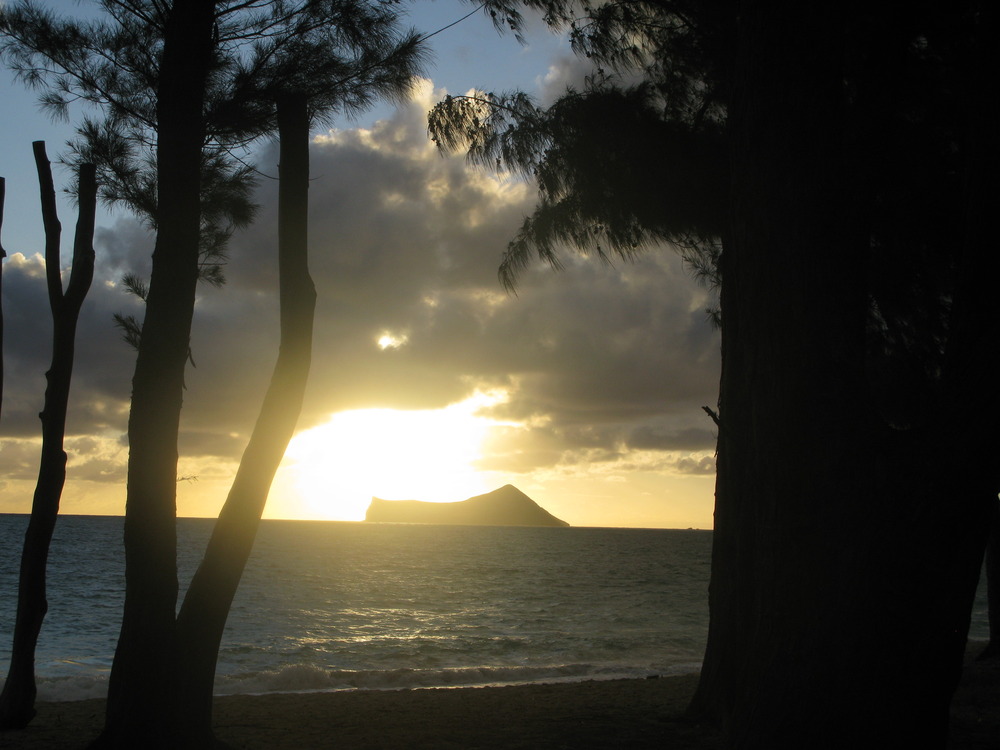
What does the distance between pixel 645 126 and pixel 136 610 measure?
211 inches

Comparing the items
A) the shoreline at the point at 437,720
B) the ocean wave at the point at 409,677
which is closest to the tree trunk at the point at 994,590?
the ocean wave at the point at 409,677

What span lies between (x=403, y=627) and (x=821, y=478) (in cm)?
2085

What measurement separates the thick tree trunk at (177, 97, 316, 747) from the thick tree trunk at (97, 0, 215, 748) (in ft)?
0.42

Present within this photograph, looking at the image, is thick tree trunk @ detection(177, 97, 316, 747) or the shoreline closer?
thick tree trunk @ detection(177, 97, 316, 747)

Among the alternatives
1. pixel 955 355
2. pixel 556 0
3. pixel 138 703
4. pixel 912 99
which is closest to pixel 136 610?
pixel 138 703

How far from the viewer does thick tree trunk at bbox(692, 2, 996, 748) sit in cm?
273

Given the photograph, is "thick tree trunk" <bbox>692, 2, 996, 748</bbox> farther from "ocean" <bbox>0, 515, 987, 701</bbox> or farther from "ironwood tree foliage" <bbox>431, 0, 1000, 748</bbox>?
"ocean" <bbox>0, 515, 987, 701</bbox>

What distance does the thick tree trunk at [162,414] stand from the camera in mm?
4727

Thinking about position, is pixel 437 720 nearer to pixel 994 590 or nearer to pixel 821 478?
pixel 821 478

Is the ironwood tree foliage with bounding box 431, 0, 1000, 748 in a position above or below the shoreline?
above

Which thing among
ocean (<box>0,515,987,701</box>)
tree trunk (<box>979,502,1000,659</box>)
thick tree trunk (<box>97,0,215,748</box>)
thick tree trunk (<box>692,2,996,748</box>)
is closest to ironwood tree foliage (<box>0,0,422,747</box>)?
thick tree trunk (<box>97,0,215,748</box>)

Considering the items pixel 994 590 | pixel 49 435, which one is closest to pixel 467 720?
pixel 49 435

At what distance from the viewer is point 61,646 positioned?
1669 centimetres

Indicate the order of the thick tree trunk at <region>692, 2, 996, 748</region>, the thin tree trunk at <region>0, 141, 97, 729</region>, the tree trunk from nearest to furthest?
1. the thick tree trunk at <region>692, 2, 996, 748</region>
2. the thin tree trunk at <region>0, 141, 97, 729</region>
3. the tree trunk
